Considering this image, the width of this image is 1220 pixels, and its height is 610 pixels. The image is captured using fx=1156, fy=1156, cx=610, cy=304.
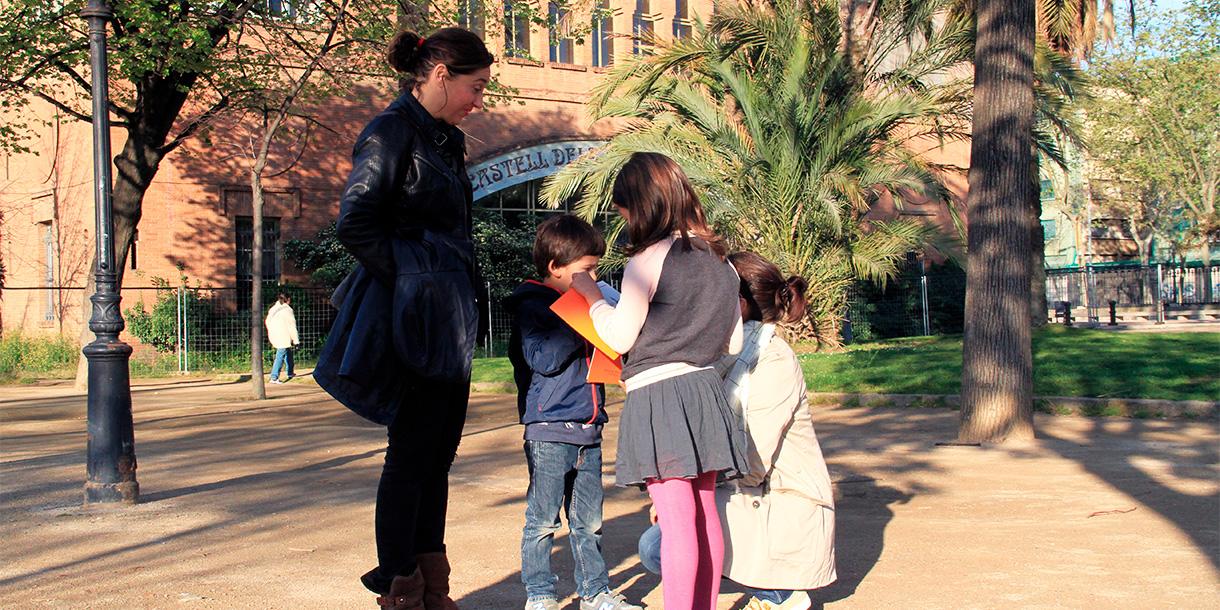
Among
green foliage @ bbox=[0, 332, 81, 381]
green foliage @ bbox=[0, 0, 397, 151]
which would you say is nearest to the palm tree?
green foliage @ bbox=[0, 0, 397, 151]

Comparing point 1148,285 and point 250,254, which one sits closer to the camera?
point 250,254

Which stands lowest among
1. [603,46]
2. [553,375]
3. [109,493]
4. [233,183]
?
[109,493]

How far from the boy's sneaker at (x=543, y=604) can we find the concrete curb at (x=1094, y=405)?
8080mm

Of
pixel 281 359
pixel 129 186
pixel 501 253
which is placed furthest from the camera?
pixel 501 253

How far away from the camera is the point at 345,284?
3.75 metres

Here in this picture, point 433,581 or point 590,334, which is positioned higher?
point 590,334

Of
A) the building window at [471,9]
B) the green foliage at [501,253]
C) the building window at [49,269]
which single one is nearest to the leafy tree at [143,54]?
the building window at [471,9]

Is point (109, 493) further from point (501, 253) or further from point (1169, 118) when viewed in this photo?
point (1169, 118)

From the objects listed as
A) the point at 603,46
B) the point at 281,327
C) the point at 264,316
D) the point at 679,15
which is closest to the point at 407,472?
the point at 281,327

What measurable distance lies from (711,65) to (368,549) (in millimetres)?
14499

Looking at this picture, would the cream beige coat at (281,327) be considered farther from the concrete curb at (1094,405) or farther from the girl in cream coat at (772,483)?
the girl in cream coat at (772,483)

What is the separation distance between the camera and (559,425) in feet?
13.8

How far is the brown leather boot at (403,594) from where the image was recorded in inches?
142

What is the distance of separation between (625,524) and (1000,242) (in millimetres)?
4518
